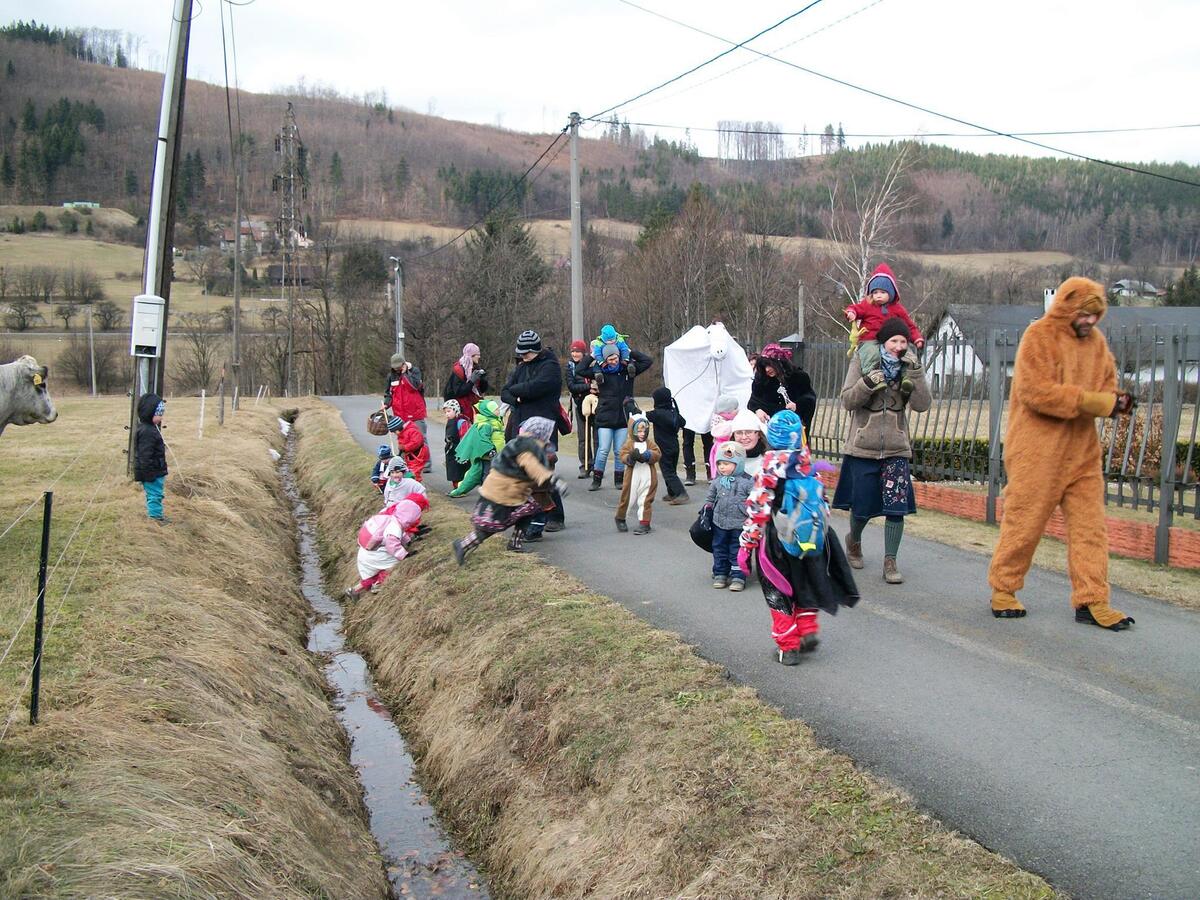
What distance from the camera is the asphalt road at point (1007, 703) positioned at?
4039mm

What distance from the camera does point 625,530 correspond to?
11016 millimetres

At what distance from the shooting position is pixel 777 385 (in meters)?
Answer: 11.9

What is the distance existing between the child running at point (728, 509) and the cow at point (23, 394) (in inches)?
261

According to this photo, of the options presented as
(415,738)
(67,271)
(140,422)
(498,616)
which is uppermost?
(67,271)

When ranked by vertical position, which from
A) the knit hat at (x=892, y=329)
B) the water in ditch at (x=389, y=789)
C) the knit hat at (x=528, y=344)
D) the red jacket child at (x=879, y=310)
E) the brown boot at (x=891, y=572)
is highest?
the red jacket child at (x=879, y=310)

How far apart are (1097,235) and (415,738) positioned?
84.8 m

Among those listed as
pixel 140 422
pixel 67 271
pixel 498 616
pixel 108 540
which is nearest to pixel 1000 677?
pixel 498 616

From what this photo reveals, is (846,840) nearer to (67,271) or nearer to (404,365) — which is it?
(404,365)

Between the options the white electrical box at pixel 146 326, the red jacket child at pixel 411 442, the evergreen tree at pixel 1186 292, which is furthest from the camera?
the evergreen tree at pixel 1186 292

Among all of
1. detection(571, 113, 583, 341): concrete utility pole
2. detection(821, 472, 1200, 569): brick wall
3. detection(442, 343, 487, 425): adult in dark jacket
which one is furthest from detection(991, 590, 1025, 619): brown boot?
detection(571, 113, 583, 341): concrete utility pole

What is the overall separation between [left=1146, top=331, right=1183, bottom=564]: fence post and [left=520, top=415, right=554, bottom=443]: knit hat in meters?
5.70

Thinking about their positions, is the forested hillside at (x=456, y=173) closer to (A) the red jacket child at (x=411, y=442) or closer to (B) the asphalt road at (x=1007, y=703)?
(A) the red jacket child at (x=411, y=442)

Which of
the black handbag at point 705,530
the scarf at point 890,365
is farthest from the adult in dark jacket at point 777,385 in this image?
the scarf at point 890,365

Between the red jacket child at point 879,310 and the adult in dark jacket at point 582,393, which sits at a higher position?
the red jacket child at point 879,310
